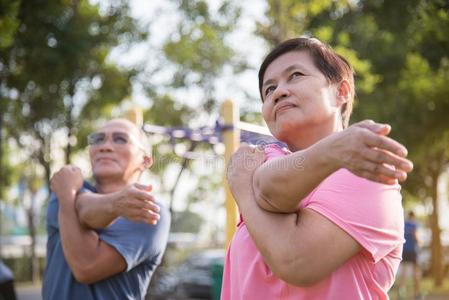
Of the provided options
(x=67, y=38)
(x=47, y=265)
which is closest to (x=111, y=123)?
(x=47, y=265)

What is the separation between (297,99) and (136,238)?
46.6 inches

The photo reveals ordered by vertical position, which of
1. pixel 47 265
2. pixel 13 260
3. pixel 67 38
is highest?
pixel 67 38

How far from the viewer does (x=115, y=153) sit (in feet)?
8.95

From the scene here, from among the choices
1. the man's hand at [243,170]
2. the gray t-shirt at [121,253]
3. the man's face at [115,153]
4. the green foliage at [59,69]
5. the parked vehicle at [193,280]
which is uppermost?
the green foliage at [59,69]

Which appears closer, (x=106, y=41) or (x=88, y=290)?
(x=88, y=290)

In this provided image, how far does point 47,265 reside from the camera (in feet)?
8.48

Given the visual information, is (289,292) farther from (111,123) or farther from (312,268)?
(111,123)

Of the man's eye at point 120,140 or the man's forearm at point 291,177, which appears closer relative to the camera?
the man's forearm at point 291,177

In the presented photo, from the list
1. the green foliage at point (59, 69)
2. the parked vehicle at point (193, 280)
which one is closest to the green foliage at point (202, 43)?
the green foliage at point (59, 69)

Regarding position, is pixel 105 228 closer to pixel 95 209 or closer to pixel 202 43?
pixel 95 209

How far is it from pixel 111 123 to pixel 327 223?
1.78m

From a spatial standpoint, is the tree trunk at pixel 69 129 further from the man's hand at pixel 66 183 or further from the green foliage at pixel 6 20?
the man's hand at pixel 66 183

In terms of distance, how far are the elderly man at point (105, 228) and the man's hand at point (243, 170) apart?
493 millimetres

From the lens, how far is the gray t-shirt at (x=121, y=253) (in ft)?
7.95
